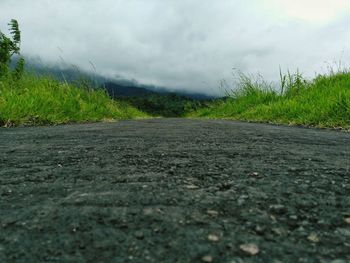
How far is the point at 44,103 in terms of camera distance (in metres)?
7.37

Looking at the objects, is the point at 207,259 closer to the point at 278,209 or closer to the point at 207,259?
the point at 207,259

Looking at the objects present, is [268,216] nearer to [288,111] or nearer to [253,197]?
[253,197]

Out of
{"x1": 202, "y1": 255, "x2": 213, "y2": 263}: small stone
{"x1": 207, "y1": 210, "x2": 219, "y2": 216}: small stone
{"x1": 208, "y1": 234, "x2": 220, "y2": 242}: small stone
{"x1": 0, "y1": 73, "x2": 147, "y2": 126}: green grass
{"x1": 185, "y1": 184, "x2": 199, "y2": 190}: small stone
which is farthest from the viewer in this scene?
{"x1": 0, "y1": 73, "x2": 147, "y2": 126}: green grass

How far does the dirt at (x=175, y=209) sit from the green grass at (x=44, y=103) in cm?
397

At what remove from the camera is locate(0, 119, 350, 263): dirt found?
1.16 meters

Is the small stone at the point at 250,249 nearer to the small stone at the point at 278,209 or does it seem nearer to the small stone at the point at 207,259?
the small stone at the point at 207,259

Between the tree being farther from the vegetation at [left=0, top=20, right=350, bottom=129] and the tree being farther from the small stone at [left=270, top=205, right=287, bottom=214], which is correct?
the small stone at [left=270, top=205, right=287, bottom=214]

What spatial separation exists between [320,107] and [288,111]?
3.69 feet

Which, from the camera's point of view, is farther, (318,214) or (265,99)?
(265,99)

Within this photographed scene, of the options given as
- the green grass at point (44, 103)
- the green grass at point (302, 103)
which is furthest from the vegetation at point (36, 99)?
the green grass at point (302, 103)

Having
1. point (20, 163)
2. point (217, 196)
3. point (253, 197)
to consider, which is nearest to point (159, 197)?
point (217, 196)

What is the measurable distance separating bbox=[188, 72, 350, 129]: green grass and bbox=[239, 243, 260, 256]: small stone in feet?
17.1

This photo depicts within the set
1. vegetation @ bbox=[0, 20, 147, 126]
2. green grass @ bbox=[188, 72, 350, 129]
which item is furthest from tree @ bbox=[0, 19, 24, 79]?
green grass @ bbox=[188, 72, 350, 129]

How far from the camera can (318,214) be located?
1483 millimetres
